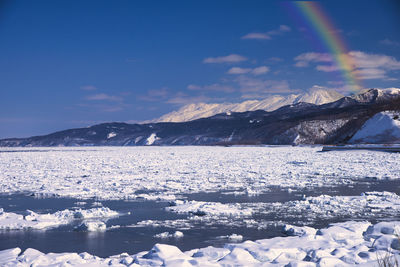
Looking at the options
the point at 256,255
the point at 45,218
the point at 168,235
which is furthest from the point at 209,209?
the point at 256,255

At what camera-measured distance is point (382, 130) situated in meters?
60.4

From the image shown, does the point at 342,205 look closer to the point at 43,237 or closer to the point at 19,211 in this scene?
the point at 43,237

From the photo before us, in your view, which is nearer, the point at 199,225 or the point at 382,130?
the point at 199,225

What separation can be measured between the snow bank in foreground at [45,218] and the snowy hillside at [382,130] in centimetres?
5473

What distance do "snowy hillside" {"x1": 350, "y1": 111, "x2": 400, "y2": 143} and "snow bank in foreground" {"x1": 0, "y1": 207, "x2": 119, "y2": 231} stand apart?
2155 inches

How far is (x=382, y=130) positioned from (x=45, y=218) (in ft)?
196

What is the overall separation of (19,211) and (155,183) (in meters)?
7.08

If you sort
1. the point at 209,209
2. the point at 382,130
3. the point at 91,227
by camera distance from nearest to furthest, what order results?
the point at 91,227, the point at 209,209, the point at 382,130

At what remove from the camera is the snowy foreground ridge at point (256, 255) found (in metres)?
5.88

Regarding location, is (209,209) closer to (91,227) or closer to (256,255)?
(91,227)

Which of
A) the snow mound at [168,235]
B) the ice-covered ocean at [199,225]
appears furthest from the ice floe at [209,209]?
the snow mound at [168,235]

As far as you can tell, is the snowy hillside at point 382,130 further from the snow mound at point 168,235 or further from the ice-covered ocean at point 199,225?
the snow mound at point 168,235

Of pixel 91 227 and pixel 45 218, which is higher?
pixel 45 218

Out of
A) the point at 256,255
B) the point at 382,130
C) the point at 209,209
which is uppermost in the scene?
the point at 382,130
